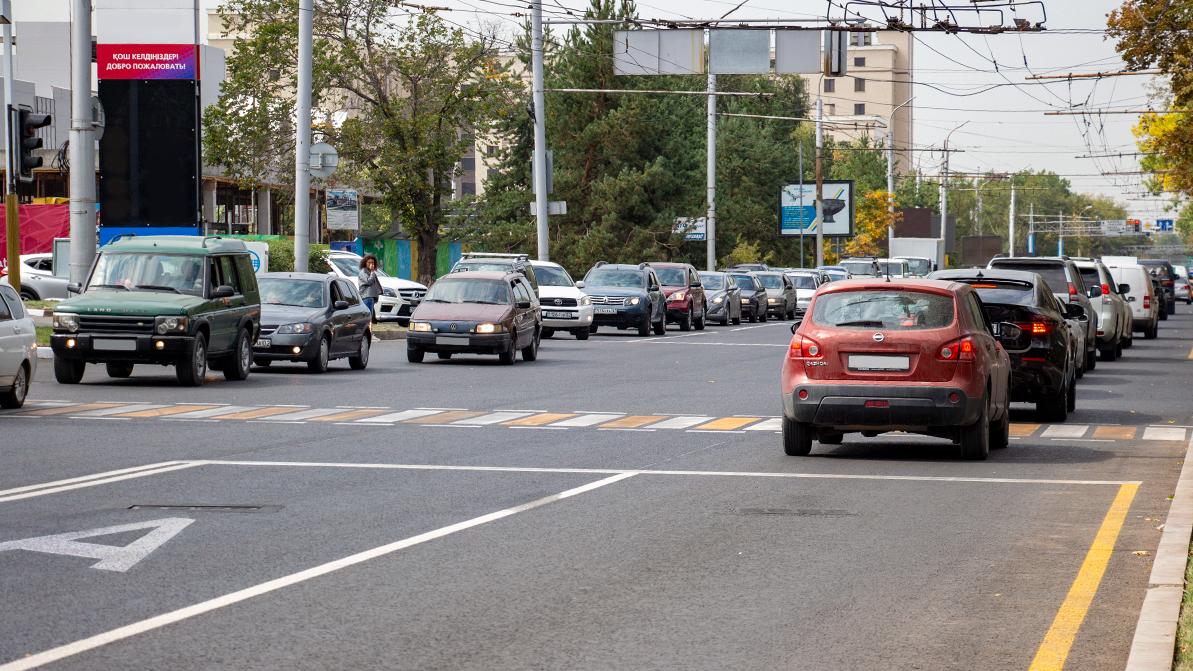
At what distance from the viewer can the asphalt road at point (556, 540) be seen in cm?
768

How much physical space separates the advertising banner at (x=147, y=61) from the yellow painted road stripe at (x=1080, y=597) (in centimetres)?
2950

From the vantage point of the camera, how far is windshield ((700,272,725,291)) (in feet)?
183

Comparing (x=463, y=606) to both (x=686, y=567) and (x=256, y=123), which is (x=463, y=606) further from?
(x=256, y=123)

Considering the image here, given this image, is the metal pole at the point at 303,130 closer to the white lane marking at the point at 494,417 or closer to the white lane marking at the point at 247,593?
the white lane marking at the point at 494,417

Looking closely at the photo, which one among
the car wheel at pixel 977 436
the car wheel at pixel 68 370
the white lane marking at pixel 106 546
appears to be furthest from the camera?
the car wheel at pixel 68 370

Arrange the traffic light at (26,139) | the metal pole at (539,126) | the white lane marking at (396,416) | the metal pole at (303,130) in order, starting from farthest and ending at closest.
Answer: the metal pole at (539,126), the metal pole at (303,130), the traffic light at (26,139), the white lane marking at (396,416)

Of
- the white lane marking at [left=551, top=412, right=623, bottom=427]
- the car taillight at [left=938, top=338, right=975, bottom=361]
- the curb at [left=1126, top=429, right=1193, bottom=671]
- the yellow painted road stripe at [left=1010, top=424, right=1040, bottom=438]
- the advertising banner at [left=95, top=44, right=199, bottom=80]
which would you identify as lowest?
the yellow painted road stripe at [left=1010, top=424, right=1040, bottom=438]

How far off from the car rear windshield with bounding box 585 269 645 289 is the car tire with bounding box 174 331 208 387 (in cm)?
2214

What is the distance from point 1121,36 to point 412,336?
1784 centimetres

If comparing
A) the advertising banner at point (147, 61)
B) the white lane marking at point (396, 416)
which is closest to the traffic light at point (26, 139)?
the white lane marking at point (396, 416)

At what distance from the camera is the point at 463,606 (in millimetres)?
8453

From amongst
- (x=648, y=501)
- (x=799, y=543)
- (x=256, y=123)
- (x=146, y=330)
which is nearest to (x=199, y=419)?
(x=146, y=330)

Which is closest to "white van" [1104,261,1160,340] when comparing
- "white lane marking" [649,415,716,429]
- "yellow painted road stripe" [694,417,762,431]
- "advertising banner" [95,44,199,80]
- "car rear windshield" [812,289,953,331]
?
"advertising banner" [95,44,199,80]

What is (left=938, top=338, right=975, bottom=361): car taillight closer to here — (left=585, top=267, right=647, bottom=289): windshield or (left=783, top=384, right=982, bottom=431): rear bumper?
(left=783, top=384, right=982, bottom=431): rear bumper
